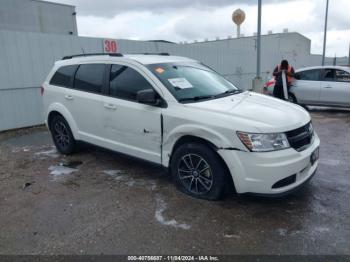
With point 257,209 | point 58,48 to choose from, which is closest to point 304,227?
point 257,209

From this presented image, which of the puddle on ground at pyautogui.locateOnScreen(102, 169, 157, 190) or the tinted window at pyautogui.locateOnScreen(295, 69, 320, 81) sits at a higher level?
the tinted window at pyautogui.locateOnScreen(295, 69, 320, 81)

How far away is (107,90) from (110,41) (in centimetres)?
597

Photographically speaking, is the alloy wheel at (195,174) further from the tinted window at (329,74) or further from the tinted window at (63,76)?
the tinted window at (329,74)

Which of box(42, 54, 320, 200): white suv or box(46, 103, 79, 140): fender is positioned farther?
box(46, 103, 79, 140): fender

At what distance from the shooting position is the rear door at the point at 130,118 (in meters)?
4.16

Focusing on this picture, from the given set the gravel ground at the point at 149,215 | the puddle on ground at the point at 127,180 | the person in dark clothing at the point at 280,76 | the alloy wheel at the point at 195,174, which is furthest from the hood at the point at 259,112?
the person in dark clothing at the point at 280,76

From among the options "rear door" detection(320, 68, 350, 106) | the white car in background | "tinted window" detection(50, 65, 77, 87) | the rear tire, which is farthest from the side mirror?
→ "rear door" detection(320, 68, 350, 106)

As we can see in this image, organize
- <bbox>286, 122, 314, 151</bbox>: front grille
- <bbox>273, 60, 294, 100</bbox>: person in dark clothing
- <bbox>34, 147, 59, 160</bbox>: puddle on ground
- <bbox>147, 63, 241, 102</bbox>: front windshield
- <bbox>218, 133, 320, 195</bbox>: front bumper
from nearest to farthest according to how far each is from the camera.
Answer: <bbox>218, 133, 320, 195</bbox>: front bumper → <bbox>286, 122, 314, 151</bbox>: front grille → <bbox>147, 63, 241, 102</bbox>: front windshield → <bbox>34, 147, 59, 160</bbox>: puddle on ground → <bbox>273, 60, 294, 100</bbox>: person in dark clothing

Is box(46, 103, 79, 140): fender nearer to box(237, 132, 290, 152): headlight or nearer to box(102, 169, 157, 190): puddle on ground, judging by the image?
box(102, 169, 157, 190): puddle on ground

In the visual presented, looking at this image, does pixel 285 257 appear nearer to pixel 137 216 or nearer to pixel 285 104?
pixel 137 216

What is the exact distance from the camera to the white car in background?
9.80m

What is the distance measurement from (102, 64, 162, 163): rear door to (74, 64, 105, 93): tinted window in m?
0.25

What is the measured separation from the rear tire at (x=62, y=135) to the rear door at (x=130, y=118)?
1.15m

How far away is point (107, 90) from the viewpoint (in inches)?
187
